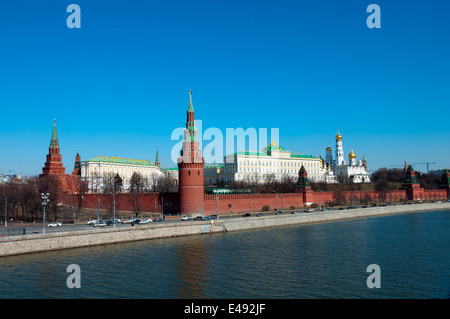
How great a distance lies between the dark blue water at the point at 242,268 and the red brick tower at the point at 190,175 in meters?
11.8

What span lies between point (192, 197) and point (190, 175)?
231 centimetres

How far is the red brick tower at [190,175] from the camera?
45500mm

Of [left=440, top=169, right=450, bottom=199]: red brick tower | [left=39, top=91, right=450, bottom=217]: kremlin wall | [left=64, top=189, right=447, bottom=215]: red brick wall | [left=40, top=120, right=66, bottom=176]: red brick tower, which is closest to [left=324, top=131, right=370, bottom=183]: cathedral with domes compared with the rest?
[left=440, top=169, right=450, bottom=199]: red brick tower

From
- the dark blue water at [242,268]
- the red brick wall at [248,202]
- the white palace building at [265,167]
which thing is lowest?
the dark blue water at [242,268]

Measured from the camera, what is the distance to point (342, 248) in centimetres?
2833

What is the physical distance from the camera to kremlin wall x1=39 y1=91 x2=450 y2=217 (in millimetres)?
45719

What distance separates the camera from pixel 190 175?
45719mm

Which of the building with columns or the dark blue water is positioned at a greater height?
the building with columns

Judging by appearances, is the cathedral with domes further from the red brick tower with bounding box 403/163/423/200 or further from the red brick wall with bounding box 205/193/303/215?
the red brick wall with bounding box 205/193/303/215

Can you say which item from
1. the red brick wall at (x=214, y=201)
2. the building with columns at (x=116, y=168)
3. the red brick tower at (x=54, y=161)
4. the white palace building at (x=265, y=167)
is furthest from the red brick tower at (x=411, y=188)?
the red brick tower at (x=54, y=161)

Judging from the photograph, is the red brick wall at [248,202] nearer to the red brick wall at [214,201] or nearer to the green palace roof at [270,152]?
the red brick wall at [214,201]

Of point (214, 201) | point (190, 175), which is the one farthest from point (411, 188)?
point (190, 175)

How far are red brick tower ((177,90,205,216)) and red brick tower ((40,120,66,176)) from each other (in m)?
30.4
